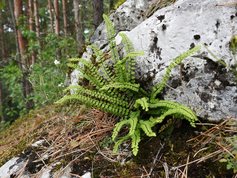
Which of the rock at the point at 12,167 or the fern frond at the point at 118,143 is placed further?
the rock at the point at 12,167

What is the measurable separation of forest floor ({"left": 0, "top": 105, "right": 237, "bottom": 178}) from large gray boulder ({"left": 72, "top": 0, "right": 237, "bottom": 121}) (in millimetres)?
179

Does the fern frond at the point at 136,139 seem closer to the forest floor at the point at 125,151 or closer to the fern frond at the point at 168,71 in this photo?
the forest floor at the point at 125,151

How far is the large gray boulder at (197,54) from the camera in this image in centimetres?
204

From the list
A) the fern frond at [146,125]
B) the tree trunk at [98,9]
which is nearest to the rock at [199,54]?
the fern frond at [146,125]

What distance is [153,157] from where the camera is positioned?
200 cm

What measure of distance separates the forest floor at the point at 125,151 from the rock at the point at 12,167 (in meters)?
0.07

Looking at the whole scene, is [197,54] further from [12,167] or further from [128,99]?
[12,167]

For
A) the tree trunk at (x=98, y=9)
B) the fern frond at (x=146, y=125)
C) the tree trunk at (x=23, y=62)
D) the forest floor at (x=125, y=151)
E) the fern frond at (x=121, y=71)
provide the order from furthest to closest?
the tree trunk at (x=23, y=62)
the tree trunk at (x=98, y=9)
the fern frond at (x=121, y=71)
the fern frond at (x=146, y=125)
the forest floor at (x=125, y=151)

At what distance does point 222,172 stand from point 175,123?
486 millimetres

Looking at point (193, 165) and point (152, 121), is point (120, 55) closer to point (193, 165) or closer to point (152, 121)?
point (152, 121)

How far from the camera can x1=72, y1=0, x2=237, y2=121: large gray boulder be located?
204 centimetres

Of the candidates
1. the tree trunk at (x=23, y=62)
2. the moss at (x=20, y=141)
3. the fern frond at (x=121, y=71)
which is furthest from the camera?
the tree trunk at (x=23, y=62)

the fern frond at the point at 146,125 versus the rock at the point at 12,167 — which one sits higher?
the fern frond at the point at 146,125

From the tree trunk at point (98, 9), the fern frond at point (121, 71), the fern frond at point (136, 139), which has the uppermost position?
the tree trunk at point (98, 9)
